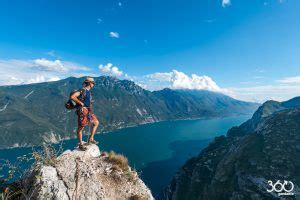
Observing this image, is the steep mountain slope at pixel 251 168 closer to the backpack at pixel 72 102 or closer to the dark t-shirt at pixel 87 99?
the dark t-shirt at pixel 87 99

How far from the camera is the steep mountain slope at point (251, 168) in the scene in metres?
112

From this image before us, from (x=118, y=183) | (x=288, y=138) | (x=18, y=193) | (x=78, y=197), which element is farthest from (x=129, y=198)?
(x=288, y=138)

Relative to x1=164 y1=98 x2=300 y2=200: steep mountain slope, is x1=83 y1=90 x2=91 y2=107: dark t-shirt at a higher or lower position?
higher

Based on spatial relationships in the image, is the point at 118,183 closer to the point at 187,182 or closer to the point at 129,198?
the point at 129,198

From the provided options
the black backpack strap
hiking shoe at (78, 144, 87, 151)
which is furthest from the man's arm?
hiking shoe at (78, 144, 87, 151)

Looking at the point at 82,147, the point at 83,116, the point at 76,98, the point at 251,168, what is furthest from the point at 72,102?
the point at 251,168

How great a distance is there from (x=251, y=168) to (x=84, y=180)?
404 ft

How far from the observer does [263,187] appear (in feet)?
358

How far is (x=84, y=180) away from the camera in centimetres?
1419

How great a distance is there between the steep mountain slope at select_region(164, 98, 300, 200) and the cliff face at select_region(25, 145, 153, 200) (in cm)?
10041

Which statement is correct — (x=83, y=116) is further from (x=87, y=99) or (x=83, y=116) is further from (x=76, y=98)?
(x=76, y=98)

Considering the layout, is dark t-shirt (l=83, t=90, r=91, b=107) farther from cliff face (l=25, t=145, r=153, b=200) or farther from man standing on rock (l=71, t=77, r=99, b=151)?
cliff face (l=25, t=145, r=153, b=200)

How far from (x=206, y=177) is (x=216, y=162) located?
1799 cm

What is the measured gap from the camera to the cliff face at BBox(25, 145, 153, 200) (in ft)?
43.0
